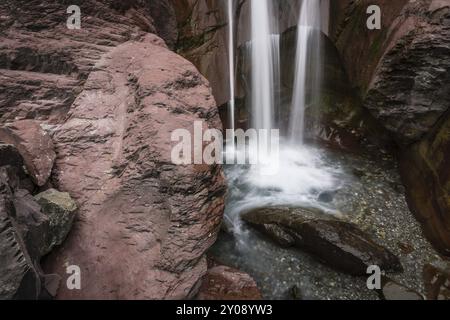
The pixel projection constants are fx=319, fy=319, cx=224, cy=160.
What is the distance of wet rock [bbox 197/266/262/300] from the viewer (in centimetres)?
442

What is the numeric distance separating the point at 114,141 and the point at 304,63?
21.5 feet

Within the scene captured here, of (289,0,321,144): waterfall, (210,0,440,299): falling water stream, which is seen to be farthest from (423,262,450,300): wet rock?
(289,0,321,144): waterfall

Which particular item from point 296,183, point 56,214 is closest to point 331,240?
point 296,183

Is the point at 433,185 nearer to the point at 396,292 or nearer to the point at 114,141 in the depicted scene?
the point at 396,292

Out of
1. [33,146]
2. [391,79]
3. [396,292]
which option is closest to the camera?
[33,146]

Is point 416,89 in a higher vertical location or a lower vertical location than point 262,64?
lower

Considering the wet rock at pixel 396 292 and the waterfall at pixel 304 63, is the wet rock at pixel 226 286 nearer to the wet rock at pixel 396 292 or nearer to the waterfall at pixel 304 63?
the wet rock at pixel 396 292

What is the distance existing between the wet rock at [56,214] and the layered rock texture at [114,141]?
0.03m

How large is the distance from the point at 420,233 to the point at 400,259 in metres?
0.94

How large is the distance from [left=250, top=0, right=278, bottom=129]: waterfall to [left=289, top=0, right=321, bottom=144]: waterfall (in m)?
0.67

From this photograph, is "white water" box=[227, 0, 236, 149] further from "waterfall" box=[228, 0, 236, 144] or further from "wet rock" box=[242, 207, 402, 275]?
"wet rock" box=[242, 207, 402, 275]

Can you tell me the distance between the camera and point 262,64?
942 centimetres

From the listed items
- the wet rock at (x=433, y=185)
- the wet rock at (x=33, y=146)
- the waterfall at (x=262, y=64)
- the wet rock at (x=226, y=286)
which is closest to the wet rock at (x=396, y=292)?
the wet rock at (x=433, y=185)
